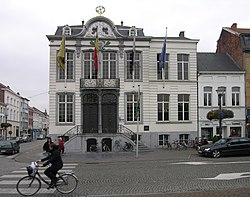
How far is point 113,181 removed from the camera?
13875 mm

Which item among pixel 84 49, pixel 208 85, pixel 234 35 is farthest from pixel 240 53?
pixel 84 49

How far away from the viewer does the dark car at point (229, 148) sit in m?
24.5

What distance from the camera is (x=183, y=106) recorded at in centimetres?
3519

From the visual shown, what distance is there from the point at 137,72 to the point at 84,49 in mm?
5563

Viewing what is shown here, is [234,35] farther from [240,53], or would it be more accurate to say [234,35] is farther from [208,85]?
[208,85]

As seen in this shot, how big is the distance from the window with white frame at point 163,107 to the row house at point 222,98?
3353 millimetres

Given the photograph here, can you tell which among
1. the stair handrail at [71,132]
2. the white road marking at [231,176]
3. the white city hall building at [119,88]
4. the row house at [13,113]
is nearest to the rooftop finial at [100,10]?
the white city hall building at [119,88]

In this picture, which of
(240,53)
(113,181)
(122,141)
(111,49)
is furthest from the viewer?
(240,53)

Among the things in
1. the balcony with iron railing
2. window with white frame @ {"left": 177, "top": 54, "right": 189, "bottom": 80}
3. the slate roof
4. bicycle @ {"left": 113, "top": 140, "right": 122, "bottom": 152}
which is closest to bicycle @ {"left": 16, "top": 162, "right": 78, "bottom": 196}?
bicycle @ {"left": 113, "top": 140, "right": 122, "bottom": 152}

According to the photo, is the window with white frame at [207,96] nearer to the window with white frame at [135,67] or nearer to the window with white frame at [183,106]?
the window with white frame at [183,106]

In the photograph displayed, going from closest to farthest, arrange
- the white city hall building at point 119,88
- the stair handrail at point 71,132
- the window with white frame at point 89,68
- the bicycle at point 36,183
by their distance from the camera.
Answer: the bicycle at point 36,183
the stair handrail at point 71,132
the white city hall building at point 119,88
the window with white frame at point 89,68

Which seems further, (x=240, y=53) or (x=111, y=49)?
(x=240, y=53)

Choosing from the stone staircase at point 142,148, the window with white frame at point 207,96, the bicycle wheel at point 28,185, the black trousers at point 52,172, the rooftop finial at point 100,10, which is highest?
the rooftop finial at point 100,10

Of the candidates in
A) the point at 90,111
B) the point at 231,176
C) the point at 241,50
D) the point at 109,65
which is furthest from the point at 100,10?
the point at 231,176
